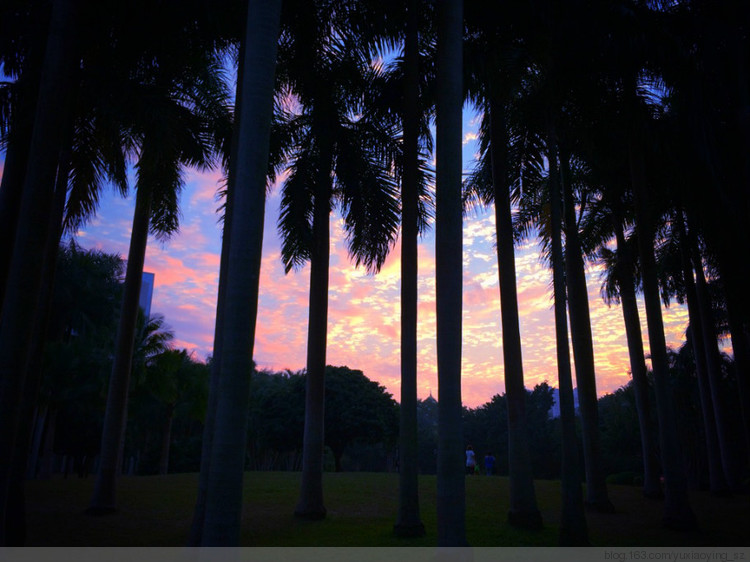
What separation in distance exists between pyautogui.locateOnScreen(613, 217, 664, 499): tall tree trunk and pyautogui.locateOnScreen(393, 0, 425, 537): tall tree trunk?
9.82 m

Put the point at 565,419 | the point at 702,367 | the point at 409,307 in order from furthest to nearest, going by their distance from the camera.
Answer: the point at 702,367, the point at 409,307, the point at 565,419

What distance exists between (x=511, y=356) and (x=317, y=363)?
471 centimetres

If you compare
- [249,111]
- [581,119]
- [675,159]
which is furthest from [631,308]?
[249,111]

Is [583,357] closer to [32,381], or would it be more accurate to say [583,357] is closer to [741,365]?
Answer: [741,365]

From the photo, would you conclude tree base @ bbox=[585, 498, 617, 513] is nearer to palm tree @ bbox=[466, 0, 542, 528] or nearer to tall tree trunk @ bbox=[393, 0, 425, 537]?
palm tree @ bbox=[466, 0, 542, 528]

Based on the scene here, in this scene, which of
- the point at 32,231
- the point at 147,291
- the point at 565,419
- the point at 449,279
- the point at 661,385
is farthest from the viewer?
the point at 147,291

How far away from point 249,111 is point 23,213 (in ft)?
14.5

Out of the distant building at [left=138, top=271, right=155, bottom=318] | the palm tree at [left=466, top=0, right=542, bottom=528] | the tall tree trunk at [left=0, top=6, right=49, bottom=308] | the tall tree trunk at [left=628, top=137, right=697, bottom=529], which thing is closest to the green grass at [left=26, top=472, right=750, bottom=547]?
the tall tree trunk at [left=628, top=137, right=697, bottom=529]

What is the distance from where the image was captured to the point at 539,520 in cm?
1163

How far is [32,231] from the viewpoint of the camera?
8.88m

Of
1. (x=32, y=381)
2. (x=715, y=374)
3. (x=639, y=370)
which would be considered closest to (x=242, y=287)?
(x=32, y=381)

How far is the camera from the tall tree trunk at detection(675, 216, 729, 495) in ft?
64.0

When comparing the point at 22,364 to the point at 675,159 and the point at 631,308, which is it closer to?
the point at 675,159

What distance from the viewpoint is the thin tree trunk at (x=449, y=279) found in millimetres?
7840
